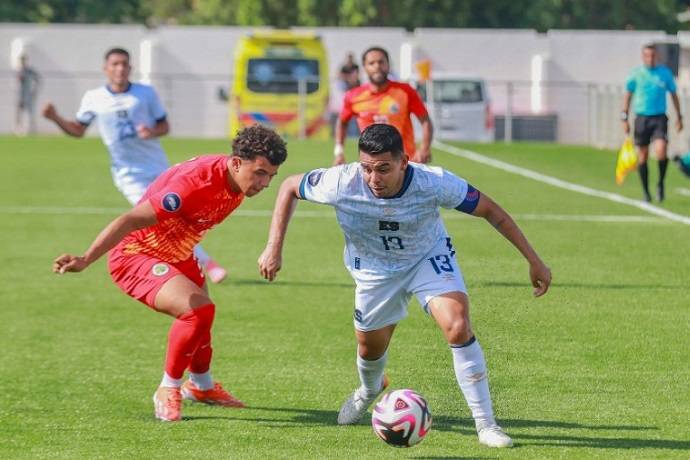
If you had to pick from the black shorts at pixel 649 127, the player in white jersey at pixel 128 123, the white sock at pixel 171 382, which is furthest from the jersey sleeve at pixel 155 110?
the black shorts at pixel 649 127

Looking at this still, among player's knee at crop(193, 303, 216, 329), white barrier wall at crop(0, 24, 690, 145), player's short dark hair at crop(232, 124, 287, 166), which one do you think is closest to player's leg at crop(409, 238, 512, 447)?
player's short dark hair at crop(232, 124, 287, 166)

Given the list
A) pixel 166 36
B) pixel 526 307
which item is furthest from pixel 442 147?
pixel 526 307

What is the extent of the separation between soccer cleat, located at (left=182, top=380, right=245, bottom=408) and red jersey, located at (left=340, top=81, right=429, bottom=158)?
628 centimetres

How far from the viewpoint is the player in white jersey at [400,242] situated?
288 inches

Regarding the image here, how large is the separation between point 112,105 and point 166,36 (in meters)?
37.0

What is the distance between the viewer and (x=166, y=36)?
1992 inches

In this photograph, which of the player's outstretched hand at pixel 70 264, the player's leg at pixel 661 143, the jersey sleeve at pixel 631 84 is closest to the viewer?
the player's outstretched hand at pixel 70 264

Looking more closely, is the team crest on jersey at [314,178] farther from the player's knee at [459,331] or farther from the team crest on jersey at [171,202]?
the player's knee at [459,331]

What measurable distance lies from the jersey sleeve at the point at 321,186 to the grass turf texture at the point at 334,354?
1201mm

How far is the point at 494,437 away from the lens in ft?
24.0

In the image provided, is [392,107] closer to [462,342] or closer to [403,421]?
[462,342]

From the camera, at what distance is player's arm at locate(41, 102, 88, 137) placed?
12.6 meters

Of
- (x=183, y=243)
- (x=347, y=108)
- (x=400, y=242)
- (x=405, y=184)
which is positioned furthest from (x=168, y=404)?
(x=347, y=108)

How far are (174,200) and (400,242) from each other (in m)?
1.23
